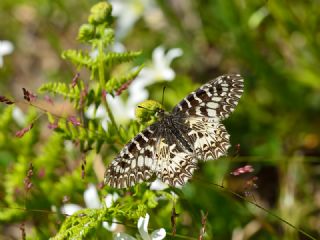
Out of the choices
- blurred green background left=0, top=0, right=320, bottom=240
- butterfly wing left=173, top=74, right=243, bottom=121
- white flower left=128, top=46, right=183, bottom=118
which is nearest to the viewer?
butterfly wing left=173, top=74, right=243, bottom=121

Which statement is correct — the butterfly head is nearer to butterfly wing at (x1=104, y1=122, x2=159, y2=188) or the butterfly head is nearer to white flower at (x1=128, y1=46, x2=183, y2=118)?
butterfly wing at (x1=104, y1=122, x2=159, y2=188)

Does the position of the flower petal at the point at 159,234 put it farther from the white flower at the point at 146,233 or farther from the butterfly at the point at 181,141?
the butterfly at the point at 181,141

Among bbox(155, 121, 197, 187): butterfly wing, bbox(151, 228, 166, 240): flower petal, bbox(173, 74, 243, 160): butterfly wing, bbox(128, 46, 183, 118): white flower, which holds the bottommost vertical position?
bbox(151, 228, 166, 240): flower petal

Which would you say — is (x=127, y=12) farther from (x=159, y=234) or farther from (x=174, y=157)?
(x=159, y=234)

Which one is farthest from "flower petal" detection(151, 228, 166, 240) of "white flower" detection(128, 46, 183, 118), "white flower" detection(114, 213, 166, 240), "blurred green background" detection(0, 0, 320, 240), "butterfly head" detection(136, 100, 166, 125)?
"white flower" detection(128, 46, 183, 118)

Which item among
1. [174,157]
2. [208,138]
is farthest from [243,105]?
[174,157]

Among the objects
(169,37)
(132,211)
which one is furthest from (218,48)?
(132,211)

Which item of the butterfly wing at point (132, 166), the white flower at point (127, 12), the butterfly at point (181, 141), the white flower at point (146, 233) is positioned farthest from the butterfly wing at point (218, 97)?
the white flower at point (127, 12)
